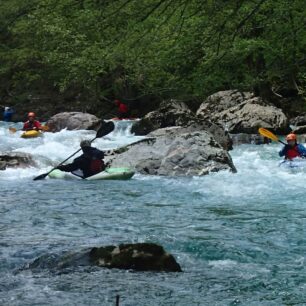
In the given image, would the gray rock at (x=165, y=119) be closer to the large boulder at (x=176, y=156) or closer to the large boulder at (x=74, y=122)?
the large boulder at (x=74, y=122)

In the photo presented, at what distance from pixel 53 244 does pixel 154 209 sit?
1.95 m

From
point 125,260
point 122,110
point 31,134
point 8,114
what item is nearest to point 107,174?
point 125,260

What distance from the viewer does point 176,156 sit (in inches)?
384

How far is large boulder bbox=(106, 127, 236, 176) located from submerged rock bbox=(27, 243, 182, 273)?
5.02 m

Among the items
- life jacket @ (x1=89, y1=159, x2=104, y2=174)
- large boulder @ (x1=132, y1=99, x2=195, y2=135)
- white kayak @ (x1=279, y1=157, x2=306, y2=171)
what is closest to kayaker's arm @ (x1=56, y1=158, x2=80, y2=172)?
life jacket @ (x1=89, y1=159, x2=104, y2=174)

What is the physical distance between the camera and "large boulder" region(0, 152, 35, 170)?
10.1 m

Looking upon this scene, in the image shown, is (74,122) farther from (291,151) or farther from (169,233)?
(169,233)

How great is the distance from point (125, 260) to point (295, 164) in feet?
18.9

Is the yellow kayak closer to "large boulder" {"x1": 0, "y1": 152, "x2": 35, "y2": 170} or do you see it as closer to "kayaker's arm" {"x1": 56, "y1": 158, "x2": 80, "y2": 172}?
"large boulder" {"x1": 0, "y1": 152, "x2": 35, "y2": 170}

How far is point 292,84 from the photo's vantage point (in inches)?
714

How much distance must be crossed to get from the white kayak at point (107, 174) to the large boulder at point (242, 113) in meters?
5.76

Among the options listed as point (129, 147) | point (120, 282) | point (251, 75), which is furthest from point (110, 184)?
point (251, 75)

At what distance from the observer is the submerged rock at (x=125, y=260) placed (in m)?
4.25

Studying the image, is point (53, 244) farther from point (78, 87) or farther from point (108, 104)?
point (78, 87)
